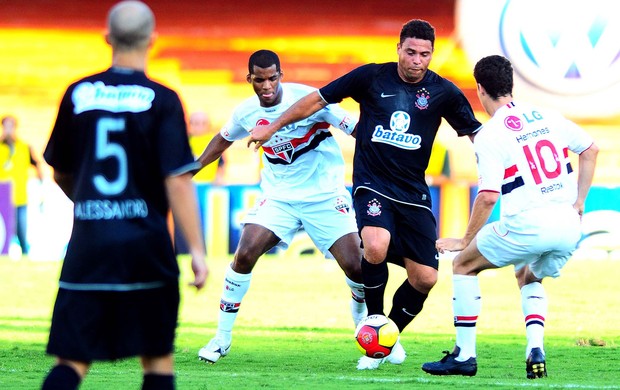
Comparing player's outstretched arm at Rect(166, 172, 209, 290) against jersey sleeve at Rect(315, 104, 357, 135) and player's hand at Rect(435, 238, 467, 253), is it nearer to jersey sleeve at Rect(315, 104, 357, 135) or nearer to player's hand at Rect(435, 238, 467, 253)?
player's hand at Rect(435, 238, 467, 253)

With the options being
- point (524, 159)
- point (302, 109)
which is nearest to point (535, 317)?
point (524, 159)

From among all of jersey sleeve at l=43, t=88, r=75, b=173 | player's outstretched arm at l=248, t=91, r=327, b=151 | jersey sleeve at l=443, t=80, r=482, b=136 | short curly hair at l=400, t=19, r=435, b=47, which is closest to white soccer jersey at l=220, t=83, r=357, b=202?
player's outstretched arm at l=248, t=91, r=327, b=151

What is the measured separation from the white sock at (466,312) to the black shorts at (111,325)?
120 inches

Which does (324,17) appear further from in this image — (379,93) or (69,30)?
(379,93)

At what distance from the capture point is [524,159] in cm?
714

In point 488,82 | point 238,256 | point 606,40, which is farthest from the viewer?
point 606,40

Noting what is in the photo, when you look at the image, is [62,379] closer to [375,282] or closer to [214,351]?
[375,282]

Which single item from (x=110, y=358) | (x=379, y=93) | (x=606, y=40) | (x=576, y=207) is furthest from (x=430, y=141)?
(x=606, y=40)

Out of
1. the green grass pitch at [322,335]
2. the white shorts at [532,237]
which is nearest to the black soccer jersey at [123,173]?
the green grass pitch at [322,335]

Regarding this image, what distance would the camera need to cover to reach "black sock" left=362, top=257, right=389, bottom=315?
7.79 metres

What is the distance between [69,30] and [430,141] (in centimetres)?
1409

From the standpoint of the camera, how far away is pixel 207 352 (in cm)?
834

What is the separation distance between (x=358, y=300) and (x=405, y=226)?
89 centimetres

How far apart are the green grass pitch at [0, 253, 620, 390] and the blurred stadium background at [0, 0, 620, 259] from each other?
4473 millimetres
